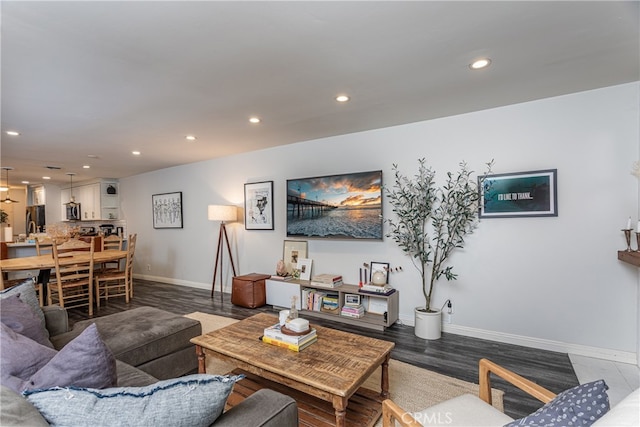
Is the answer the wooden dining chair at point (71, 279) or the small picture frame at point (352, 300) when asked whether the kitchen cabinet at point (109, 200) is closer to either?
the wooden dining chair at point (71, 279)

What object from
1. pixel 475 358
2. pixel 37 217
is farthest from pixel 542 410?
pixel 37 217

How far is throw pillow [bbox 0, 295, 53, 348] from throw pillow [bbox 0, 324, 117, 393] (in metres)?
0.39

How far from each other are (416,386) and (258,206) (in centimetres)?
343

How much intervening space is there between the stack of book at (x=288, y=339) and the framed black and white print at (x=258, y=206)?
2.74 metres

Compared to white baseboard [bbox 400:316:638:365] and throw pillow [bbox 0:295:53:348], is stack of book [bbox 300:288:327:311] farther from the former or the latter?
throw pillow [bbox 0:295:53:348]

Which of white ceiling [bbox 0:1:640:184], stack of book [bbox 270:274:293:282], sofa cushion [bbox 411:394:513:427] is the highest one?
white ceiling [bbox 0:1:640:184]

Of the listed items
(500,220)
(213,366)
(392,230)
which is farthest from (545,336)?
(213,366)

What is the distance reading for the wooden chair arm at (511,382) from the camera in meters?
1.20

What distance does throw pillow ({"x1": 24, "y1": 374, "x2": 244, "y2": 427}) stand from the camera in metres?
0.79

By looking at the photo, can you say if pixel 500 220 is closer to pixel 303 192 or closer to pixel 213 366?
pixel 303 192

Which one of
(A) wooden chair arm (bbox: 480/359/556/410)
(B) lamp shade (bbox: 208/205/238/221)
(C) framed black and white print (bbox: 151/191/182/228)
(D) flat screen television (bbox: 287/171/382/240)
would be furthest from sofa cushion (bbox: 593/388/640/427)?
(C) framed black and white print (bbox: 151/191/182/228)

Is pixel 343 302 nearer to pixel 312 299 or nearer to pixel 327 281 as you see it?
pixel 327 281

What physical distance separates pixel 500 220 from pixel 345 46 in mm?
2332

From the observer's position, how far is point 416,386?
224 cm
